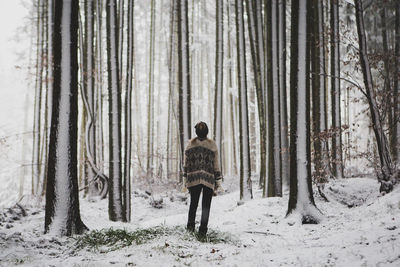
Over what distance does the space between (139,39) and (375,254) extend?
25.1 m

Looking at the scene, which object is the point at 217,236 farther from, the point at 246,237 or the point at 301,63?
the point at 301,63

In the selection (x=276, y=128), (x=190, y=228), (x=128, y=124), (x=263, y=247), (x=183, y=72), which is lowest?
(x=263, y=247)

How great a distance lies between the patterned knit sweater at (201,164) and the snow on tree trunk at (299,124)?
83.9 inches

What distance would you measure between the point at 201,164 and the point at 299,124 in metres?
2.67

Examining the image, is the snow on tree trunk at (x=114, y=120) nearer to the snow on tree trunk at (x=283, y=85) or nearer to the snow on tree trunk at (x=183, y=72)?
the snow on tree trunk at (x=183, y=72)

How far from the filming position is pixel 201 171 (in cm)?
557

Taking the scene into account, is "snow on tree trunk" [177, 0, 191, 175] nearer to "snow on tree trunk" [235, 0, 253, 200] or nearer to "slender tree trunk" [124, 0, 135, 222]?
"slender tree trunk" [124, 0, 135, 222]

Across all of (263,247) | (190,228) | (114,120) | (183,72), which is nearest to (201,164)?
(190,228)

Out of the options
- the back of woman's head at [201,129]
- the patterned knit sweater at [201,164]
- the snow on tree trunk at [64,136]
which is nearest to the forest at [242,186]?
the snow on tree trunk at [64,136]

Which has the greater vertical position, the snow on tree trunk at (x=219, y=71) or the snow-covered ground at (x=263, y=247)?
the snow on tree trunk at (x=219, y=71)

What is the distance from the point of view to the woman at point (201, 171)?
5.57 metres

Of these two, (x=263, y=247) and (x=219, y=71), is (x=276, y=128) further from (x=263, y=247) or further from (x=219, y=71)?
(x=263, y=247)

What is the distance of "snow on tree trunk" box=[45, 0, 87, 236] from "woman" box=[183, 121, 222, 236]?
1.98m

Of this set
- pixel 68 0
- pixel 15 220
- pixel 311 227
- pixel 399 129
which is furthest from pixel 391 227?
pixel 399 129
